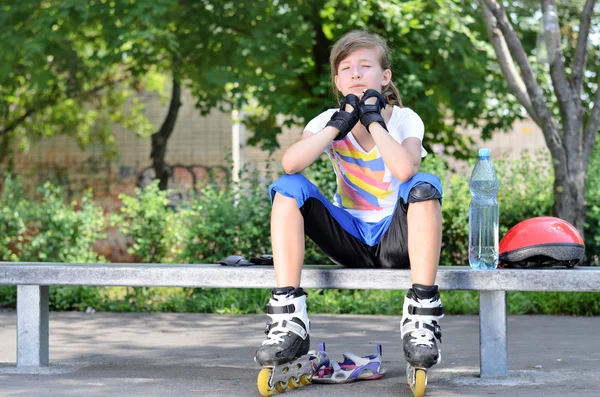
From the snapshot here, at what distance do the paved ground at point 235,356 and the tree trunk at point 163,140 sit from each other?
8.85 metres

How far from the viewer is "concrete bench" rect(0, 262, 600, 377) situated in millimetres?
4082

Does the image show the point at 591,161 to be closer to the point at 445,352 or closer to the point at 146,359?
the point at 445,352

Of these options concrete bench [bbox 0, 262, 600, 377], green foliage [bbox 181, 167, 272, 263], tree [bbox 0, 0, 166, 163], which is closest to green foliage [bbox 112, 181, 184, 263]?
green foliage [bbox 181, 167, 272, 263]

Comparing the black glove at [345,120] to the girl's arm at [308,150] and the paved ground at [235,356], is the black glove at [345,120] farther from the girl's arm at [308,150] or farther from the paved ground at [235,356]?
the paved ground at [235,356]

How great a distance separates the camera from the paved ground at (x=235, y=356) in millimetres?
4102

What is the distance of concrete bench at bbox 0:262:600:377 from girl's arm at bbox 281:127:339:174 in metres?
0.51

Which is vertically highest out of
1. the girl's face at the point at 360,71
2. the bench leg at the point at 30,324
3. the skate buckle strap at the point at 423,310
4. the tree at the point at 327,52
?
the tree at the point at 327,52

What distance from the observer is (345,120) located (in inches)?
162

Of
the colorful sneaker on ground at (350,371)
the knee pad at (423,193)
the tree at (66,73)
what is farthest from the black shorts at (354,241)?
the tree at (66,73)

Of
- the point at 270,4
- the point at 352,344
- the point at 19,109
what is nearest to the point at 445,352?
the point at 352,344

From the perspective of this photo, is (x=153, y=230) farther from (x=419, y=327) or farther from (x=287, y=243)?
(x=419, y=327)

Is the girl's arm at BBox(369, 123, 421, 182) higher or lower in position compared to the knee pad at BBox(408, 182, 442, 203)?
higher

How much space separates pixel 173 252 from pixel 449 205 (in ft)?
9.32

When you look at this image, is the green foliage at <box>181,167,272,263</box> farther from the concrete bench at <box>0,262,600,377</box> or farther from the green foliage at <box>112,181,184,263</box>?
the concrete bench at <box>0,262,600,377</box>
